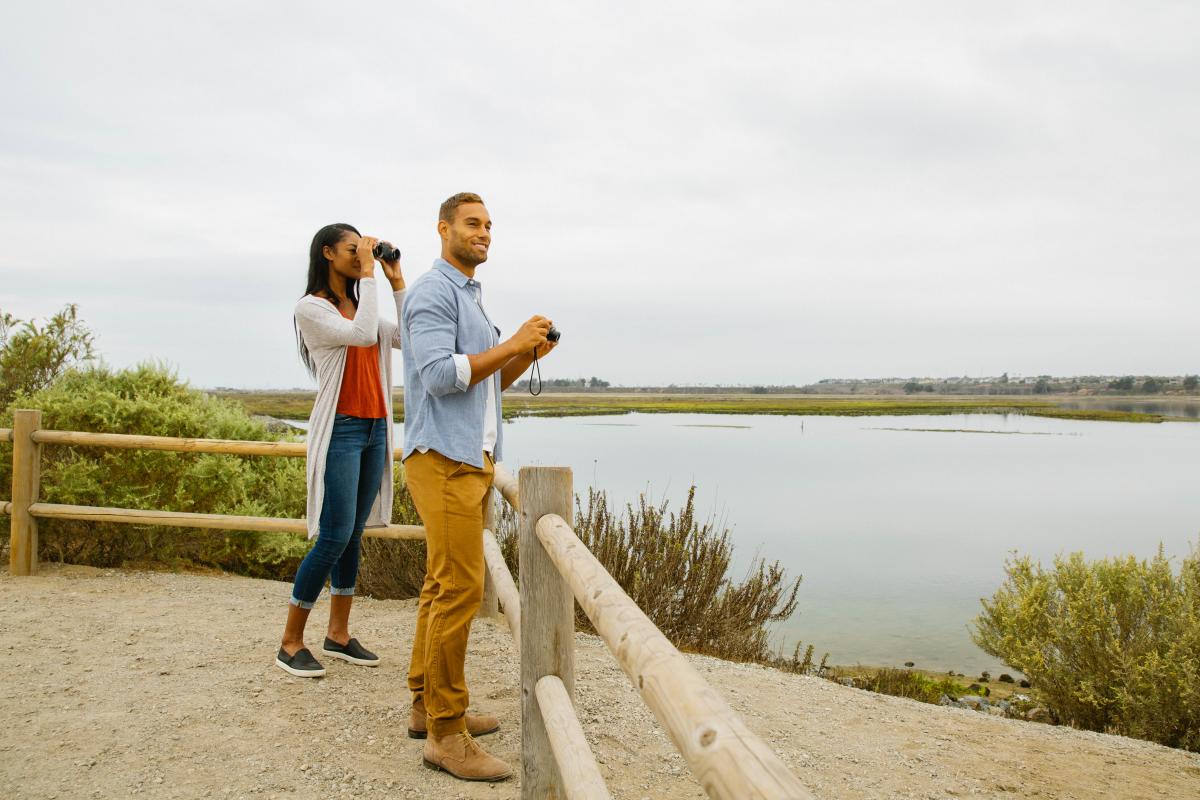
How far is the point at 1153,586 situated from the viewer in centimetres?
571

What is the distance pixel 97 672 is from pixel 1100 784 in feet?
15.3

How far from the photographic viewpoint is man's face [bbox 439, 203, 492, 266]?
9.06 feet

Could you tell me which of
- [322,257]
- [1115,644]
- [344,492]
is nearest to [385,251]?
[322,257]

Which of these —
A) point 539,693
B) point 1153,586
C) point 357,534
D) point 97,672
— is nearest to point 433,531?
point 539,693

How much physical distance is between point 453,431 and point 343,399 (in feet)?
3.56

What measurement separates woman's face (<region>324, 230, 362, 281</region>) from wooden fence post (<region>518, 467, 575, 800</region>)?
5.27 ft

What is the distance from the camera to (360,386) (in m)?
3.58

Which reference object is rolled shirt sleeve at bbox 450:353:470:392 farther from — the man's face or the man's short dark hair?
the man's short dark hair

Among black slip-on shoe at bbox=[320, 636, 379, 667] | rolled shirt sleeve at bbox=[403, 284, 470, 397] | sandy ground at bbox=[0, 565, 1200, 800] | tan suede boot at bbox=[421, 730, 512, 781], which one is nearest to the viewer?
rolled shirt sleeve at bbox=[403, 284, 470, 397]

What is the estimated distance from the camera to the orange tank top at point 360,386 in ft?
11.7

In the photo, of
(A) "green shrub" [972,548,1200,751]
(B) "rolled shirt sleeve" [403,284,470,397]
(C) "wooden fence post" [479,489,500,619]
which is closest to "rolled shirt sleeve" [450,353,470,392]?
(B) "rolled shirt sleeve" [403,284,470,397]

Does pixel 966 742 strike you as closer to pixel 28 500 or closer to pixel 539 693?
pixel 539 693

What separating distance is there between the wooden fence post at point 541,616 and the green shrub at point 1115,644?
4.53 m

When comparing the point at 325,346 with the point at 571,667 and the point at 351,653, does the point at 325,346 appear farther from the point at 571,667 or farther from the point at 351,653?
the point at 571,667
